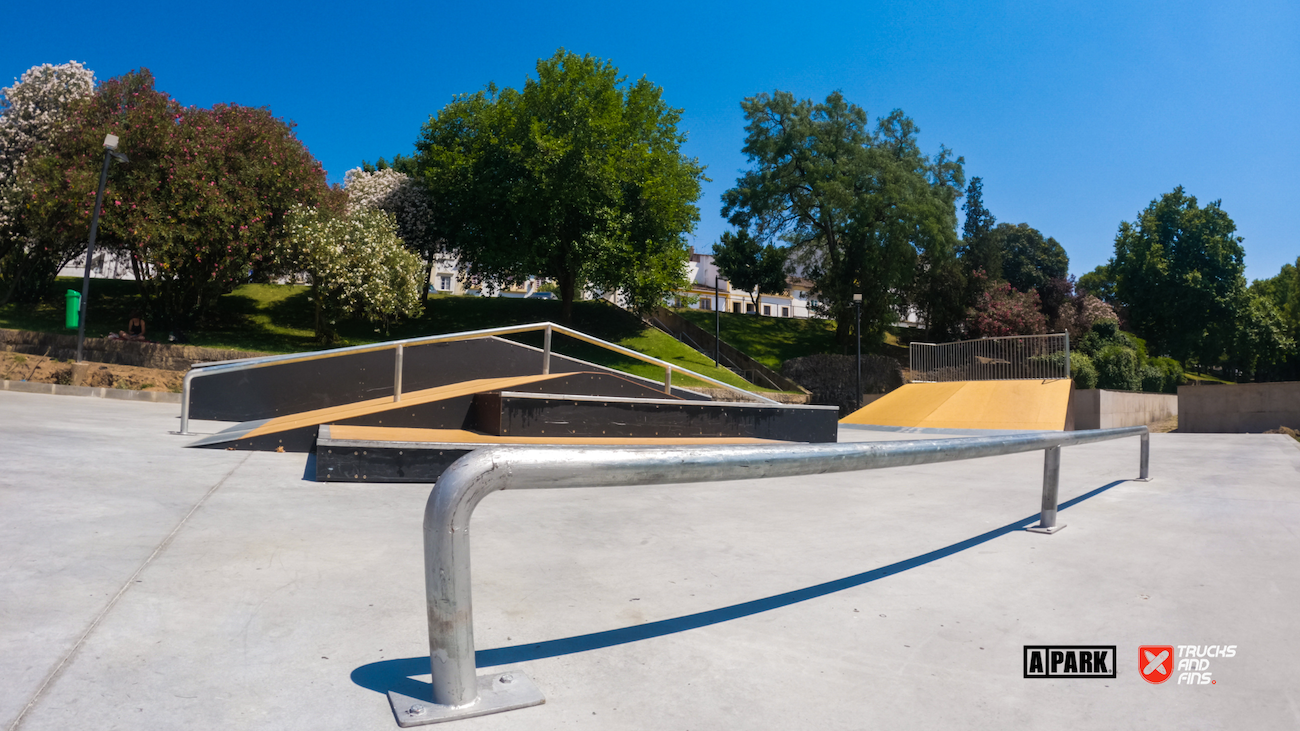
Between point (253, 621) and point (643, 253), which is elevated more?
point (643, 253)

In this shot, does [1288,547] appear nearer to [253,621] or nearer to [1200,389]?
[253,621]

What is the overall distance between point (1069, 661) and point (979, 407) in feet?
52.2

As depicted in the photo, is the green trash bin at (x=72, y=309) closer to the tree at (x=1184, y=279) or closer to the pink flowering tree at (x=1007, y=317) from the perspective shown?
the pink flowering tree at (x=1007, y=317)

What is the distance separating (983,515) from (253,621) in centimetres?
412

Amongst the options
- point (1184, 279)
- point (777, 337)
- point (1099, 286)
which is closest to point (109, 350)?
point (777, 337)

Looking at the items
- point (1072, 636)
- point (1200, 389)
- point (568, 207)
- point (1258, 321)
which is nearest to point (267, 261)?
point (568, 207)

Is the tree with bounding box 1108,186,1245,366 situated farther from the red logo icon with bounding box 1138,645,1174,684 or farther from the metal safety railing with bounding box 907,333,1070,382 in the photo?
the red logo icon with bounding box 1138,645,1174,684

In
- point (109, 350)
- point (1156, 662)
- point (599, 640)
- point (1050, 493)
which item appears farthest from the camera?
point (109, 350)

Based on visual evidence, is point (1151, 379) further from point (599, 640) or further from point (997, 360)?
point (599, 640)

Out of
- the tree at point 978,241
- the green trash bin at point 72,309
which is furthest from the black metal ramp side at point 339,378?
the tree at point 978,241

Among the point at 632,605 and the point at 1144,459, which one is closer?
the point at 632,605

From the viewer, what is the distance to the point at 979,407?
16.4 meters

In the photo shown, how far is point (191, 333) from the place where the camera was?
70.7ft

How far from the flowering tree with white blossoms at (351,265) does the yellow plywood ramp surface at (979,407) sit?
15158 mm
